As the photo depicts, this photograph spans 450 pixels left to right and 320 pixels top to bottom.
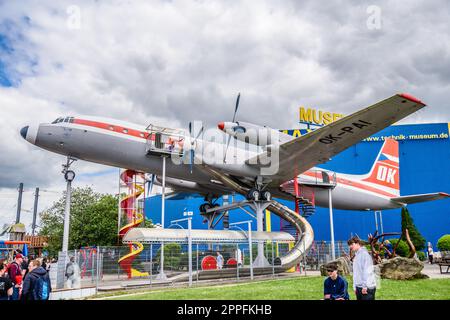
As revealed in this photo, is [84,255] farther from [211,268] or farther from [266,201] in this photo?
[266,201]

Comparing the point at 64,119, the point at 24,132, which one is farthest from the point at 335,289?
the point at 24,132

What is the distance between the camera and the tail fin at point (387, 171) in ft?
94.2

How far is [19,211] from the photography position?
1769 inches

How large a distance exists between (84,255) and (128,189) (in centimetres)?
880

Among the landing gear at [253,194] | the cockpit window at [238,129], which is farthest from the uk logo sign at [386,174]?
the cockpit window at [238,129]

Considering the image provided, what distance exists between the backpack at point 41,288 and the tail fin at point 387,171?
Result: 25172 millimetres

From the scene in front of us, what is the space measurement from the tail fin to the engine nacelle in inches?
452

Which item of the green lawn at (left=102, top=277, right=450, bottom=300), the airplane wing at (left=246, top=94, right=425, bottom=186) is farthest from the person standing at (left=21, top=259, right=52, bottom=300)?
the airplane wing at (left=246, top=94, right=425, bottom=186)

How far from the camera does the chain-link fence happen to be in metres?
13.9

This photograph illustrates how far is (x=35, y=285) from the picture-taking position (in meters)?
7.29

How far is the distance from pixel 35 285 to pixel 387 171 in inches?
1084

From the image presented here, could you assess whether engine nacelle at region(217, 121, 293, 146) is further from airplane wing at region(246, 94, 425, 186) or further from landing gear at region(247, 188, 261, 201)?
landing gear at region(247, 188, 261, 201)

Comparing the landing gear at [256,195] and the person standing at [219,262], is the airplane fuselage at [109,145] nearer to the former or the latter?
the landing gear at [256,195]
